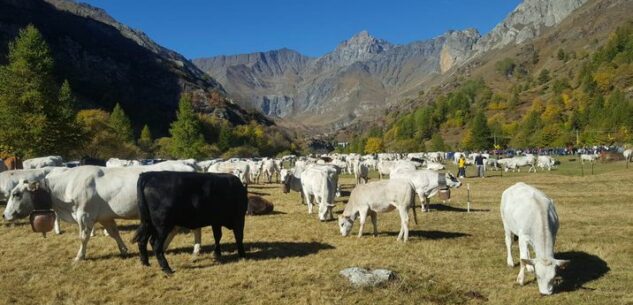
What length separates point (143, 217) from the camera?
12383 millimetres

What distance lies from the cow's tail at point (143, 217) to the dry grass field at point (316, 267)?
84 cm

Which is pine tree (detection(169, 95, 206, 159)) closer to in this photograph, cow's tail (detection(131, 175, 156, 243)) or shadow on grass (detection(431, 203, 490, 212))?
shadow on grass (detection(431, 203, 490, 212))

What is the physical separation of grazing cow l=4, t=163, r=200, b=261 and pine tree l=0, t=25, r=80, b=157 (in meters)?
28.7

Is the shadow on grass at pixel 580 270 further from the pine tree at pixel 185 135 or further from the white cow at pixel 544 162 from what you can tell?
the pine tree at pixel 185 135

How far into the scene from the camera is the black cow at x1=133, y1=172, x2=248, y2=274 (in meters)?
12.2

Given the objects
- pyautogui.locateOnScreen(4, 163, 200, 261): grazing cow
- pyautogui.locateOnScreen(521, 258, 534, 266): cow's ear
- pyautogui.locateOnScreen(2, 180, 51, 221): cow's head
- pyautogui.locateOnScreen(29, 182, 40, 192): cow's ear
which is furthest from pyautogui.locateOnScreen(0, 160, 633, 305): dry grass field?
pyautogui.locateOnScreen(29, 182, 40, 192): cow's ear

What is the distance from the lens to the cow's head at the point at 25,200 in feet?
43.0

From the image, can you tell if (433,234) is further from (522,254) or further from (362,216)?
(522,254)

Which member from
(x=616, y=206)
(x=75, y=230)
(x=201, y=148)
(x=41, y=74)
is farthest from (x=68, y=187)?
(x=201, y=148)

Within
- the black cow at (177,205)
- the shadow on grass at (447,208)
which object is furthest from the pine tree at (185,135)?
the black cow at (177,205)

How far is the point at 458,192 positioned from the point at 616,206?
10.5 metres

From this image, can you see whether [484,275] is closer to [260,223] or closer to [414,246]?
[414,246]

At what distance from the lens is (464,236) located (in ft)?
56.4

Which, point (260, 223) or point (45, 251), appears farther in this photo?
point (260, 223)
